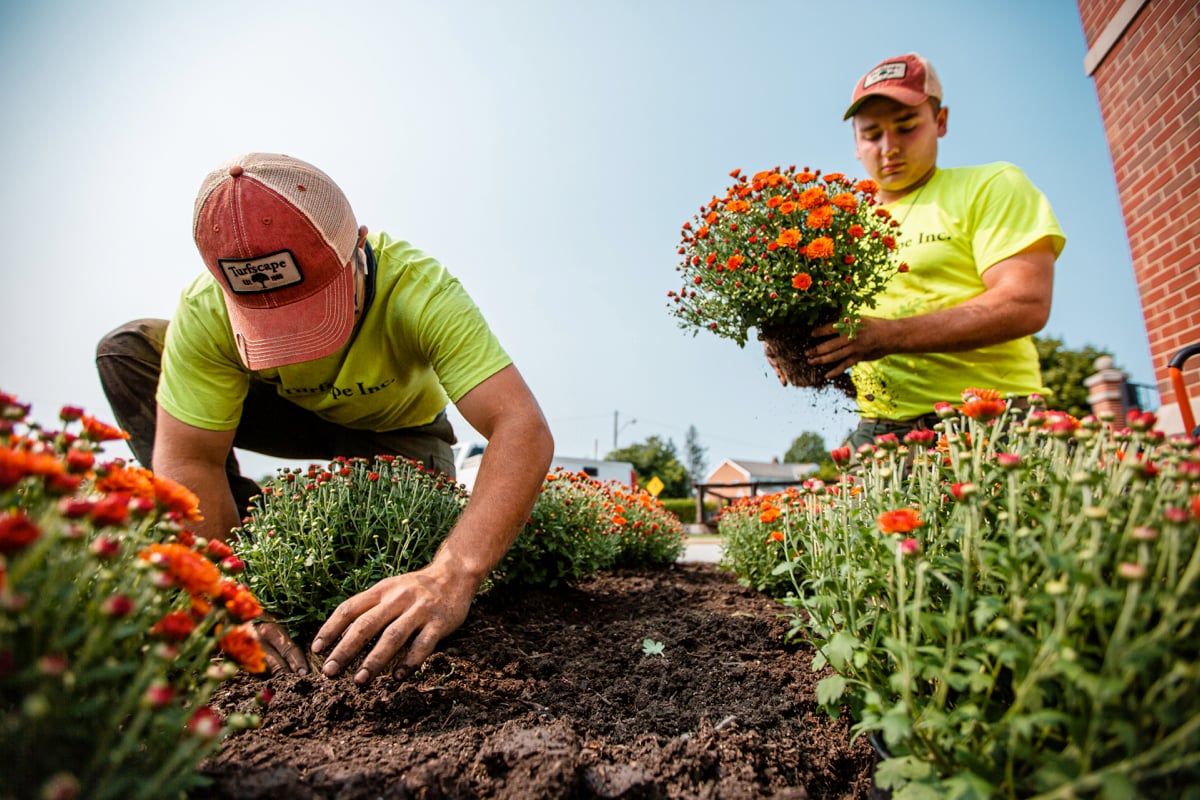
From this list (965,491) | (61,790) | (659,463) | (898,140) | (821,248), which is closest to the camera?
(61,790)

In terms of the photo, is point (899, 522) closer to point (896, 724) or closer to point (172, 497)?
point (896, 724)

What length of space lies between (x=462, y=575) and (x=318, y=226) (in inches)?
44.4

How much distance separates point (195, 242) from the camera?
194 cm

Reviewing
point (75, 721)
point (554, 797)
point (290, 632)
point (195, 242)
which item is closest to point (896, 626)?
point (554, 797)

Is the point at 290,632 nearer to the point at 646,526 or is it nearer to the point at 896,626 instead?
the point at 896,626

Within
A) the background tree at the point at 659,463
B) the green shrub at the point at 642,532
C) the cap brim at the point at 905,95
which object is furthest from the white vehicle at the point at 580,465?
the background tree at the point at 659,463

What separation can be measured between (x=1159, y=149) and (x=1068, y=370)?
83.7 feet

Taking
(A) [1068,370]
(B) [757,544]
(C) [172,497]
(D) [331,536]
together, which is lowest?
(B) [757,544]

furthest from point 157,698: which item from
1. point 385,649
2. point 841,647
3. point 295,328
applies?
point 295,328

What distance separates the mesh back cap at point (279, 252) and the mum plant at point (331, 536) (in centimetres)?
45

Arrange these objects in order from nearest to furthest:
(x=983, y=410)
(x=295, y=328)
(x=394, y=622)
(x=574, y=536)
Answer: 1. (x=983, y=410)
2. (x=394, y=622)
3. (x=295, y=328)
4. (x=574, y=536)

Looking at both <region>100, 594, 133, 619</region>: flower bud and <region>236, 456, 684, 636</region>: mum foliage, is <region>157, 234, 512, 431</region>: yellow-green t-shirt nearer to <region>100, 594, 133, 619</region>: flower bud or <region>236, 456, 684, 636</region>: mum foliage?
<region>236, 456, 684, 636</region>: mum foliage

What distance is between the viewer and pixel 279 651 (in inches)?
72.9

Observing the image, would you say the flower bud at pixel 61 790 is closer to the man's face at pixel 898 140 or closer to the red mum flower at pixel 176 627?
the red mum flower at pixel 176 627
